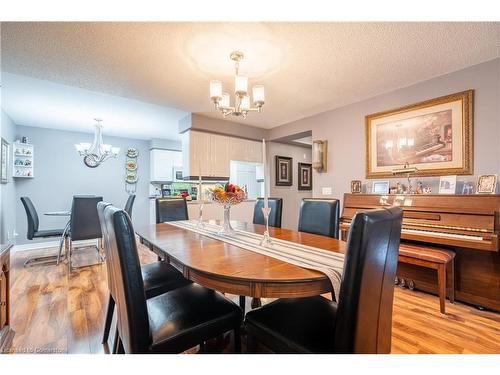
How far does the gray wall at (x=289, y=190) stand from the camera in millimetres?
4730

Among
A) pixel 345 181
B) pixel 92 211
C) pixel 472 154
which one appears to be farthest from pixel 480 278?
pixel 92 211

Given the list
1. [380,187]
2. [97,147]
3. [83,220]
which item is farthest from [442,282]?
[97,147]

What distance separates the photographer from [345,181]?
330 cm

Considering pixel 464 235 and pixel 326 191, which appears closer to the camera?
pixel 464 235

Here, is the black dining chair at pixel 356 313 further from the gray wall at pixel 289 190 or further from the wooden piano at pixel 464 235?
the gray wall at pixel 289 190

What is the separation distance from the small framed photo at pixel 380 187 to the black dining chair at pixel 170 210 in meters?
2.43

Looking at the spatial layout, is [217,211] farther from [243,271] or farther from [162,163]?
[243,271]

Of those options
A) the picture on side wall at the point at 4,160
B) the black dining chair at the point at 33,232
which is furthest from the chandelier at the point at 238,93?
the picture on side wall at the point at 4,160

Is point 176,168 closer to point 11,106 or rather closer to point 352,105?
point 11,106

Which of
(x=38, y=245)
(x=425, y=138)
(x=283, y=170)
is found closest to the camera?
(x=425, y=138)

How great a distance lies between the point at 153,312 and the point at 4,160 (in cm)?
394

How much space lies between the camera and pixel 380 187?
288 centimetres

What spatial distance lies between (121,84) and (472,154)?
365 centimetres
